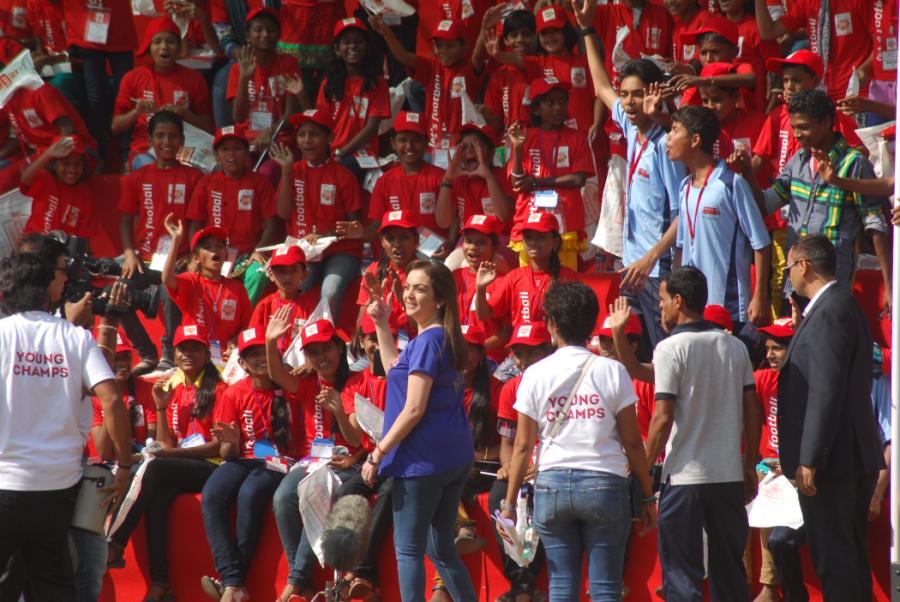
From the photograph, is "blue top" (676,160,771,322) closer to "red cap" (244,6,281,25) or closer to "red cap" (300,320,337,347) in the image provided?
"red cap" (300,320,337,347)

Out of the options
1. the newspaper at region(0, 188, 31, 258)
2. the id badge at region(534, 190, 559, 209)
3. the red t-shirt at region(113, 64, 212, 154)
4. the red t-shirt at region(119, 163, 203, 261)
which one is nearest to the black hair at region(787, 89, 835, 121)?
the id badge at region(534, 190, 559, 209)

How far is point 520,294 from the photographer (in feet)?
26.9

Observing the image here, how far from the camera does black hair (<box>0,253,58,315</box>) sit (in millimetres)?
5520

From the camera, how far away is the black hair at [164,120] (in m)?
10.3

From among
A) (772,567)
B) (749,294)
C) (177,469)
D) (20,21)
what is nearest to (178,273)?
(177,469)

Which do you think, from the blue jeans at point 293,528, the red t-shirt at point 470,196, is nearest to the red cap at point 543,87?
the red t-shirt at point 470,196

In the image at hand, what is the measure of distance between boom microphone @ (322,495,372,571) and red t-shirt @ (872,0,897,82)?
4905 millimetres

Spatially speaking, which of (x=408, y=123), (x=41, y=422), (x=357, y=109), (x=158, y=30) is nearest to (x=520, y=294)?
(x=408, y=123)

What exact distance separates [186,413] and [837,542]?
422 centimetres

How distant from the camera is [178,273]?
32.1 ft

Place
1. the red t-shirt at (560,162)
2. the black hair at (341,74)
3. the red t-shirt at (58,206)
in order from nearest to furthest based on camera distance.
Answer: the red t-shirt at (560,162) → the red t-shirt at (58,206) → the black hair at (341,74)

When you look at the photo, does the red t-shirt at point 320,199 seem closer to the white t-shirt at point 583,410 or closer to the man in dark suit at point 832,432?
the white t-shirt at point 583,410

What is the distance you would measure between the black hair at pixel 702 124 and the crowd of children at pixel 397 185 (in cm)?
1

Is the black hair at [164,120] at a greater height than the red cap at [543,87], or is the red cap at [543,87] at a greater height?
the red cap at [543,87]
